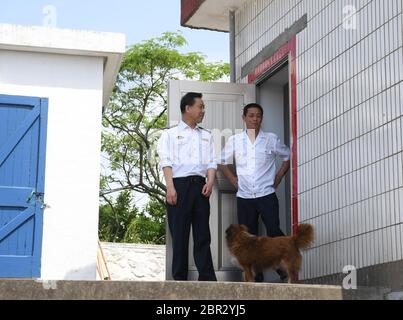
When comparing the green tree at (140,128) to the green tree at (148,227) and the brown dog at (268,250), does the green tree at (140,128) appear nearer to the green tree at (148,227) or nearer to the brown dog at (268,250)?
the green tree at (148,227)

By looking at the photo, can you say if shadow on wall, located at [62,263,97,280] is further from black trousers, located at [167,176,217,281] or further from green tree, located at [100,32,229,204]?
green tree, located at [100,32,229,204]

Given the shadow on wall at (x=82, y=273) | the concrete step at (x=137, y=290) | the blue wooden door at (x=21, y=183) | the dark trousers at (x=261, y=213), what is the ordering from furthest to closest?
the shadow on wall at (x=82, y=273)
the blue wooden door at (x=21, y=183)
the dark trousers at (x=261, y=213)
the concrete step at (x=137, y=290)

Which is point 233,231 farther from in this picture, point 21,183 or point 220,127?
point 21,183

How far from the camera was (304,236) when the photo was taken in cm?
668

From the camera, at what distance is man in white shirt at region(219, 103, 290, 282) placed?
7582mm

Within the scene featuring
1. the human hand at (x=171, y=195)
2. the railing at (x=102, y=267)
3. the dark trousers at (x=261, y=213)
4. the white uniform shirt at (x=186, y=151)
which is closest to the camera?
the human hand at (x=171, y=195)

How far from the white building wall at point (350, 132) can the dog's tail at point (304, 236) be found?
0.99 ft

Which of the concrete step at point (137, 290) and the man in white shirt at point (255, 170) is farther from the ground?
the man in white shirt at point (255, 170)

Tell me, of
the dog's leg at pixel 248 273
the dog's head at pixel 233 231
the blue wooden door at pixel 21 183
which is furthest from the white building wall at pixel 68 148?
the dog's leg at pixel 248 273

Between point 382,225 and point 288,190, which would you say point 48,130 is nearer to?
point 288,190

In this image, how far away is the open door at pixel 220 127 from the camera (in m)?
7.96
